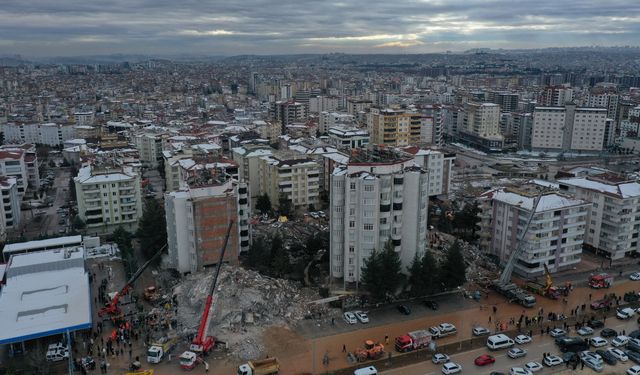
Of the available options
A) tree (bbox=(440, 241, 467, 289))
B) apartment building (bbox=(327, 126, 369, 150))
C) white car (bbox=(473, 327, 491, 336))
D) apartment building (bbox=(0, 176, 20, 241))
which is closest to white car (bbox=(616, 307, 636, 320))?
white car (bbox=(473, 327, 491, 336))

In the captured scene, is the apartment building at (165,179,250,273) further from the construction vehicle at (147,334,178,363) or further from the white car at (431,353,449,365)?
the white car at (431,353,449,365)

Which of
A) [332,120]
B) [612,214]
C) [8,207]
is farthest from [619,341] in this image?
[332,120]

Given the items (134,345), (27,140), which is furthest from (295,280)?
(27,140)

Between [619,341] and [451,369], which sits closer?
[451,369]

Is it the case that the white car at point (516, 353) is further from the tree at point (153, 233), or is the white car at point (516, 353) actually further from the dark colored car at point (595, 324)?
the tree at point (153, 233)

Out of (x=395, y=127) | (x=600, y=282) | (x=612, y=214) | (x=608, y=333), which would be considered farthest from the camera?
(x=395, y=127)

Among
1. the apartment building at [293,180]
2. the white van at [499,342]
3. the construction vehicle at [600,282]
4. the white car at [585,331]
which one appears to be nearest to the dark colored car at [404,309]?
the white van at [499,342]

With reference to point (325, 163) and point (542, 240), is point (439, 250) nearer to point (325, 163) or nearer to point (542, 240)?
point (542, 240)

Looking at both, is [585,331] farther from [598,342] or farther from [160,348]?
[160,348]
